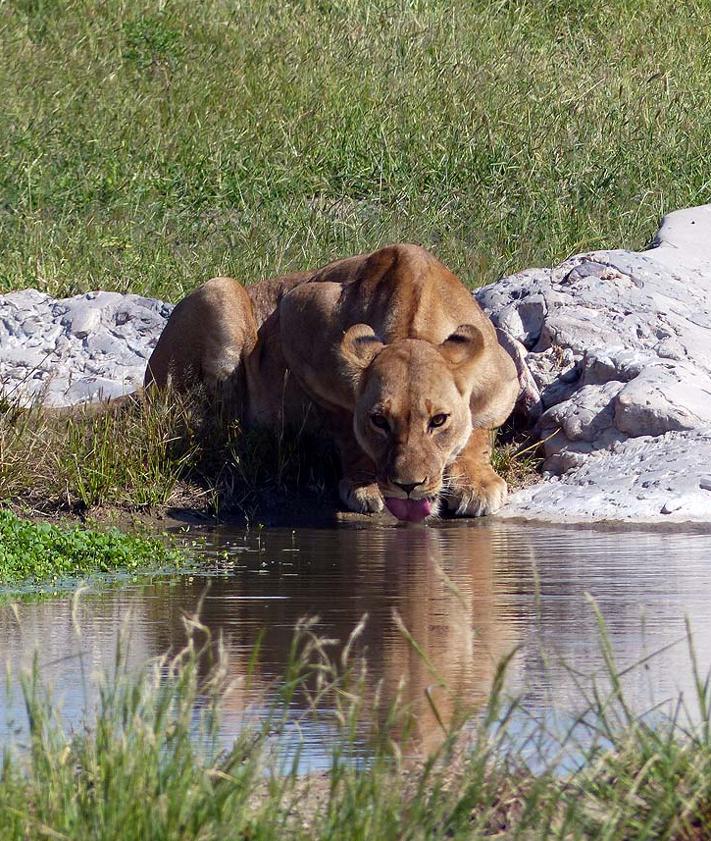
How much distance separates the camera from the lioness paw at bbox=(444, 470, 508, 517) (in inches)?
349

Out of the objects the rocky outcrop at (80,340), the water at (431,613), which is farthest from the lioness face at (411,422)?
the rocky outcrop at (80,340)

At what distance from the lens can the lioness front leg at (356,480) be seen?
29.7 feet

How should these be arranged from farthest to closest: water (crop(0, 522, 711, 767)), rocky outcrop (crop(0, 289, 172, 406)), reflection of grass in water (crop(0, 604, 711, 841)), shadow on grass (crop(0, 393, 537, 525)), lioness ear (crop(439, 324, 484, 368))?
rocky outcrop (crop(0, 289, 172, 406)) < lioness ear (crop(439, 324, 484, 368)) < shadow on grass (crop(0, 393, 537, 525)) < water (crop(0, 522, 711, 767)) < reflection of grass in water (crop(0, 604, 711, 841))

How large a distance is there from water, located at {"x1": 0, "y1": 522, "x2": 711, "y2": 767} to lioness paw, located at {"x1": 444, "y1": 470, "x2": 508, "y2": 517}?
36 centimetres

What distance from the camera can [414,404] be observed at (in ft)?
28.3

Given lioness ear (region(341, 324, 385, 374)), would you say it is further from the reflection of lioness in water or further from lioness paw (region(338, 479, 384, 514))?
lioness paw (region(338, 479, 384, 514))

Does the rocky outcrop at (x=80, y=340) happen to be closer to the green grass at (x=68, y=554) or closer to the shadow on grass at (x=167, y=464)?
the shadow on grass at (x=167, y=464)

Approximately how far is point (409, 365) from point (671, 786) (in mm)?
5620

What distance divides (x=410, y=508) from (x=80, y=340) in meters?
4.22

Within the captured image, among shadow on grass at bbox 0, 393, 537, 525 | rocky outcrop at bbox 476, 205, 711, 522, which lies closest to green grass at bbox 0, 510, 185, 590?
shadow on grass at bbox 0, 393, 537, 525

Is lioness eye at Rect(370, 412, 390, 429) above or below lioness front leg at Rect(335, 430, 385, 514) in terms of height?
above

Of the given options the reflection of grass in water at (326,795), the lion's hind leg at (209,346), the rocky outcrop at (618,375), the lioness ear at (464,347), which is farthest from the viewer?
the lion's hind leg at (209,346)

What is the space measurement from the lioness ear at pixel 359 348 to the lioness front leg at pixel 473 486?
73 cm

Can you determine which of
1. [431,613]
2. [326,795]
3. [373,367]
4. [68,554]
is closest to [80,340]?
[373,367]
